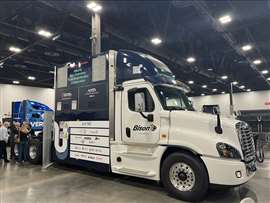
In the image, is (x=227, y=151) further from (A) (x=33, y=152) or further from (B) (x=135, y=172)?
(A) (x=33, y=152)

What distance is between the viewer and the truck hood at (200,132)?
4129mm

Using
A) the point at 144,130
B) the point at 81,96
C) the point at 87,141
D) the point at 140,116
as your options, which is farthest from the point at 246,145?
the point at 81,96

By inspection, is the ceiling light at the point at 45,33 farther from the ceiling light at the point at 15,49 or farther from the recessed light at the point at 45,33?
the ceiling light at the point at 15,49

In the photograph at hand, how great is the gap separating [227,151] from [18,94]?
21.7 meters

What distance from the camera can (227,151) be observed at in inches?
160

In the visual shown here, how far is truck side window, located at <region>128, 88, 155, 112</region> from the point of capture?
4843 mm

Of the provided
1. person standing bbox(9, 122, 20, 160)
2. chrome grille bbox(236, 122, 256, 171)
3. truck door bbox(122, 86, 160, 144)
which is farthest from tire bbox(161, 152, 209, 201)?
person standing bbox(9, 122, 20, 160)

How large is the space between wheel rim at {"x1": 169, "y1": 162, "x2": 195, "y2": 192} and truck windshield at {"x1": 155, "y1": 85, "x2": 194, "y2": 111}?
119 centimetres

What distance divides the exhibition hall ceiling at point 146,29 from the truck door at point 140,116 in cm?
366

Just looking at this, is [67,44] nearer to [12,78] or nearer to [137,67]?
[137,67]

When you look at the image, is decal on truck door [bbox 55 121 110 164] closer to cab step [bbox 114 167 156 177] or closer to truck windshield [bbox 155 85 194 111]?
cab step [bbox 114 167 156 177]

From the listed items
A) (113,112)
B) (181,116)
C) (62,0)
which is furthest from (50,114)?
(181,116)

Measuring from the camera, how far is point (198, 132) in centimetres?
429

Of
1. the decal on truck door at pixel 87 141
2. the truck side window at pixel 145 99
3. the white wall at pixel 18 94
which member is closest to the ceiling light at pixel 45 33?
the decal on truck door at pixel 87 141
